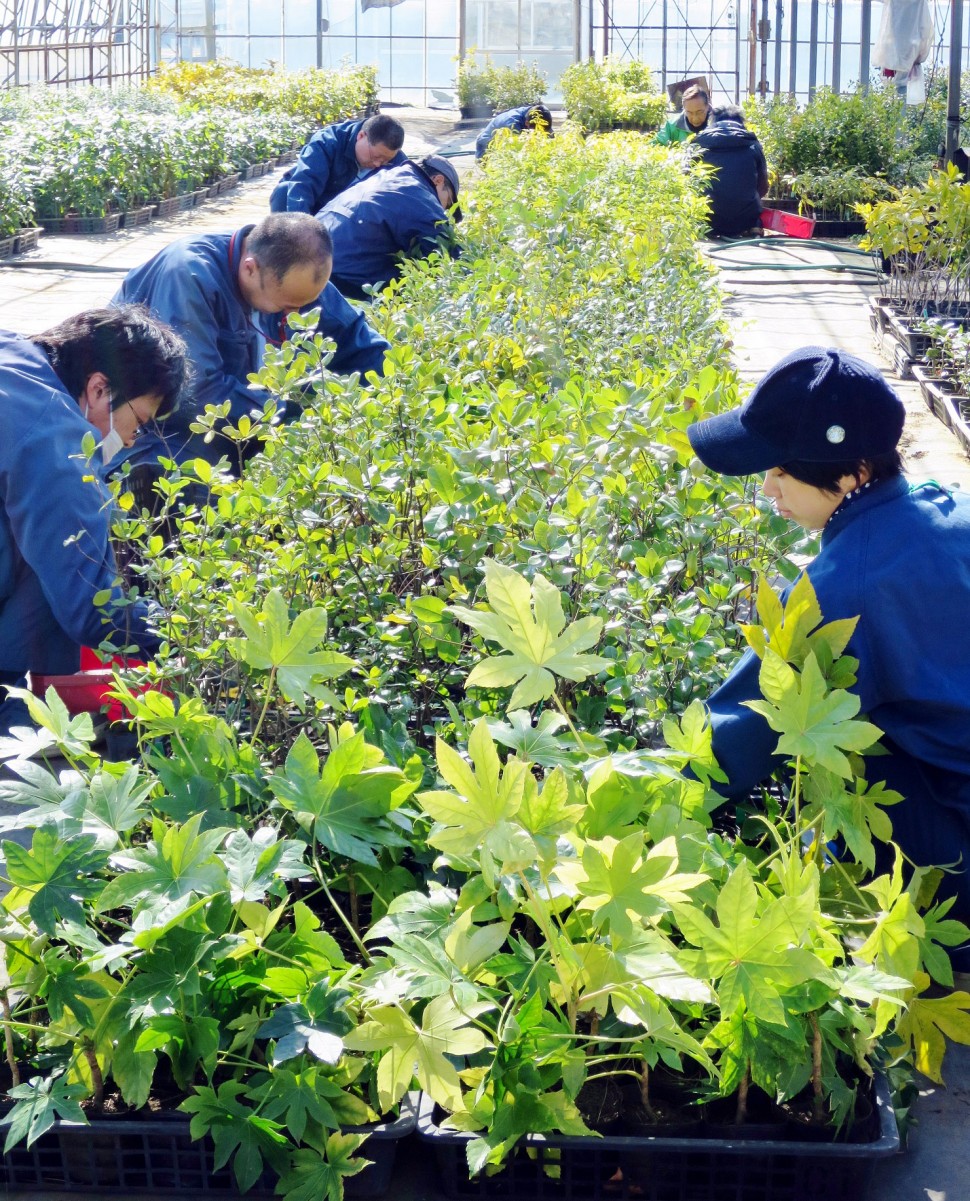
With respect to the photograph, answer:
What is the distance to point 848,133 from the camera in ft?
45.3

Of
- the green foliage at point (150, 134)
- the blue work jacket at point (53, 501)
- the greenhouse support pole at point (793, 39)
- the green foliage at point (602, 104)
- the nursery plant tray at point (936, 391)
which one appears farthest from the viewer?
the green foliage at point (602, 104)

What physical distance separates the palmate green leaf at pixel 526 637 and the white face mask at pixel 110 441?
5.21 ft

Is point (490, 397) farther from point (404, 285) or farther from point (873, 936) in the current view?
point (404, 285)

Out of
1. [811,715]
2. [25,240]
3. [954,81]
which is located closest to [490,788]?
[811,715]

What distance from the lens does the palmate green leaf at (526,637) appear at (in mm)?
1381

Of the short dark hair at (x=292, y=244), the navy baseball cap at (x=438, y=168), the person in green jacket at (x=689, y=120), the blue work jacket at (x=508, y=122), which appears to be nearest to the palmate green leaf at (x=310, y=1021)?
the short dark hair at (x=292, y=244)

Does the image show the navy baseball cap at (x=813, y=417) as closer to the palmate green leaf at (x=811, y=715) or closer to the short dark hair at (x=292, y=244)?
the palmate green leaf at (x=811, y=715)

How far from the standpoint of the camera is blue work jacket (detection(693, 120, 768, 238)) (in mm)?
11852

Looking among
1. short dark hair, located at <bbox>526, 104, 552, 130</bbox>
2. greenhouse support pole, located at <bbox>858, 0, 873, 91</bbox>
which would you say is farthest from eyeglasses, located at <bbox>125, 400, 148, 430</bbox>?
greenhouse support pole, located at <bbox>858, 0, 873, 91</bbox>

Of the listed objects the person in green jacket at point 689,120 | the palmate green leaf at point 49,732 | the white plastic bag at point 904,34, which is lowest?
the palmate green leaf at point 49,732

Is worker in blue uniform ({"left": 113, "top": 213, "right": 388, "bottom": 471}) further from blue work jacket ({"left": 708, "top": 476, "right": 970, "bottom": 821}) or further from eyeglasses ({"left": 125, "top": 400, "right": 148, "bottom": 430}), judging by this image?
blue work jacket ({"left": 708, "top": 476, "right": 970, "bottom": 821})

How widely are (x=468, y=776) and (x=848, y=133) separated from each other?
45.9 feet

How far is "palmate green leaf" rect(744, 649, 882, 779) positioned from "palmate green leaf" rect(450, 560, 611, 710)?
227 mm

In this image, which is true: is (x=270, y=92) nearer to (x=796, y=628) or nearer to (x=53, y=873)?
(x=796, y=628)
